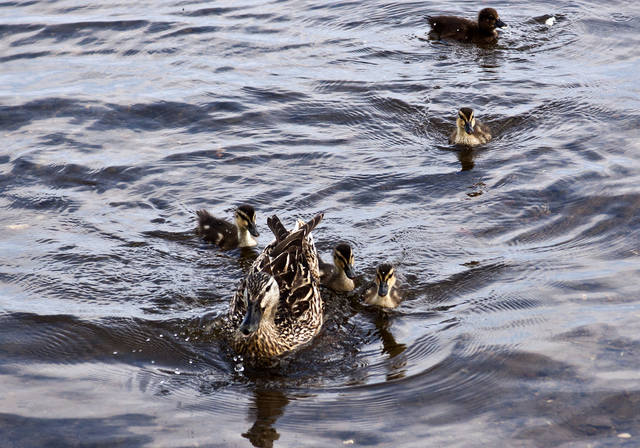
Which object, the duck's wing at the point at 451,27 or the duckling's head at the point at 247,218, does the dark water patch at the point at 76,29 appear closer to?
the duck's wing at the point at 451,27

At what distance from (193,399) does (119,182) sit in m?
3.42

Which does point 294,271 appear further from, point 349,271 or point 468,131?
point 468,131

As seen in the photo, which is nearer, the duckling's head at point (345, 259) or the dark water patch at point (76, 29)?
the duckling's head at point (345, 259)

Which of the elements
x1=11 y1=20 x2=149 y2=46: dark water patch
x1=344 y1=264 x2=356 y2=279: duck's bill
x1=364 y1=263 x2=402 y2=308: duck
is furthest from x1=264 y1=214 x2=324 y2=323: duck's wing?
x1=11 y1=20 x2=149 y2=46: dark water patch

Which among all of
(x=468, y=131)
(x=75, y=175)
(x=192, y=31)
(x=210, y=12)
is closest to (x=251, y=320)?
(x=75, y=175)

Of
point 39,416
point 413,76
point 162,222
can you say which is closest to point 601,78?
point 413,76

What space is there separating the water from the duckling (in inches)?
4.7

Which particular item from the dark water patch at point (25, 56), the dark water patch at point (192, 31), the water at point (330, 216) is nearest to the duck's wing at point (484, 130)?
the water at point (330, 216)

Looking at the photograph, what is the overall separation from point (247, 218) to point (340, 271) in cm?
98

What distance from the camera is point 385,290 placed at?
5848 millimetres

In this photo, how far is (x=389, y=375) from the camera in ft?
16.6

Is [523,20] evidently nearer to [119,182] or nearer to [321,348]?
[119,182]

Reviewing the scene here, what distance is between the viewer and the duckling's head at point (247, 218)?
6.85m

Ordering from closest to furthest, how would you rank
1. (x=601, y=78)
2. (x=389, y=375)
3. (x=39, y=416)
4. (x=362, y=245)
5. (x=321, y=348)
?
(x=39, y=416) → (x=389, y=375) → (x=321, y=348) → (x=362, y=245) → (x=601, y=78)
